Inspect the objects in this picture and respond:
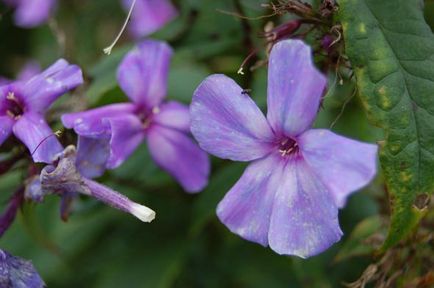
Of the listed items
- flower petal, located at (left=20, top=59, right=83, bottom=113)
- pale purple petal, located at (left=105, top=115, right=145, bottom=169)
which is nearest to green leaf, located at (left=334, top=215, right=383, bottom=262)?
pale purple petal, located at (left=105, top=115, right=145, bottom=169)

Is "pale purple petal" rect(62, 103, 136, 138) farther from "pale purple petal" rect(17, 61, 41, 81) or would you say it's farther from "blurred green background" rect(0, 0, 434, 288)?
"pale purple petal" rect(17, 61, 41, 81)

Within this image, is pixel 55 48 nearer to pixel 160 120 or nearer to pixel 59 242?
pixel 59 242

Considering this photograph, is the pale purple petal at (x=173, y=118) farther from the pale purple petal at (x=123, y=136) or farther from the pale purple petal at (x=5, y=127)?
the pale purple petal at (x=5, y=127)

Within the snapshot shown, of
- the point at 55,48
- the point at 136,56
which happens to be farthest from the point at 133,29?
the point at 136,56

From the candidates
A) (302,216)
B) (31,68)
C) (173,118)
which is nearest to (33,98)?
(173,118)

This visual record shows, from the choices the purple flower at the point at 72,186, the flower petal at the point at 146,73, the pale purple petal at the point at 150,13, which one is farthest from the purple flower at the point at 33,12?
the purple flower at the point at 72,186

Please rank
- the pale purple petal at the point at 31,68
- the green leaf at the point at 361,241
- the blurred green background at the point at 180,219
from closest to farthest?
1. the green leaf at the point at 361,241
2. the blurred green background at the point at 180,219
3. the pale purple petal at the point at 31,68

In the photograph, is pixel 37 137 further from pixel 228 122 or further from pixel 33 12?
pixel 33 12
